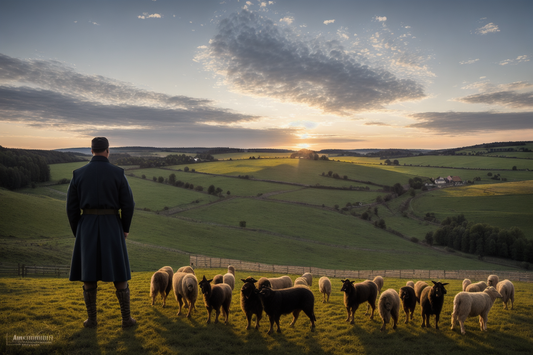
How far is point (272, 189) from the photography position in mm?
106438

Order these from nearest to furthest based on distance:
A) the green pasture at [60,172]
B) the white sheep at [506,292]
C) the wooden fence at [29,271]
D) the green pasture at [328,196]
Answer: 1. the white sheep at [506,292]
2. the wooden fence at [29,271]
3. the green pasture at [328,196]
4. the green pasture at [60,172]

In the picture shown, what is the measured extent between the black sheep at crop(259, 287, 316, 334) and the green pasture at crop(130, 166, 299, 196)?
89744 mm

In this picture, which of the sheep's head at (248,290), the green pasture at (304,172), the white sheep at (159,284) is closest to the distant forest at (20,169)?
the green pasture at (304,172)

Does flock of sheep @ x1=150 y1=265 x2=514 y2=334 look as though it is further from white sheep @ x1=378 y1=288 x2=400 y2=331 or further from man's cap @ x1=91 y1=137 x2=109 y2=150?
man's cap @ x1=91 y1=137 x2=109 y2=150

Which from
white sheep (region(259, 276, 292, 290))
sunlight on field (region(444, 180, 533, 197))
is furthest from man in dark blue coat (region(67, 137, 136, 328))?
sunlight on field (region(444, 180, 533, 197))

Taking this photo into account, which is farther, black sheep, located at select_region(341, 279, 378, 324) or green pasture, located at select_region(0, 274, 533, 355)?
black sheep, located at select_region(341, 279, 378, 324)

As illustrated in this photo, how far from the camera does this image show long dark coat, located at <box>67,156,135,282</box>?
736cm

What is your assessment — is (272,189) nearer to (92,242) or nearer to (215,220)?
(215,220)

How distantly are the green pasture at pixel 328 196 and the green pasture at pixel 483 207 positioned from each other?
16.2 meters

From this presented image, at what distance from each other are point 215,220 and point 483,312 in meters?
68.4

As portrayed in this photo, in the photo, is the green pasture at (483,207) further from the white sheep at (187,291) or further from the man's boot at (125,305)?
the man's boot at (125,305)

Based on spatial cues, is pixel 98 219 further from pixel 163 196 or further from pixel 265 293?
pixel 163 196

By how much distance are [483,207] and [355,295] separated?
4016 inches

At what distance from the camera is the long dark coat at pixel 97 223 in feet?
24.1
